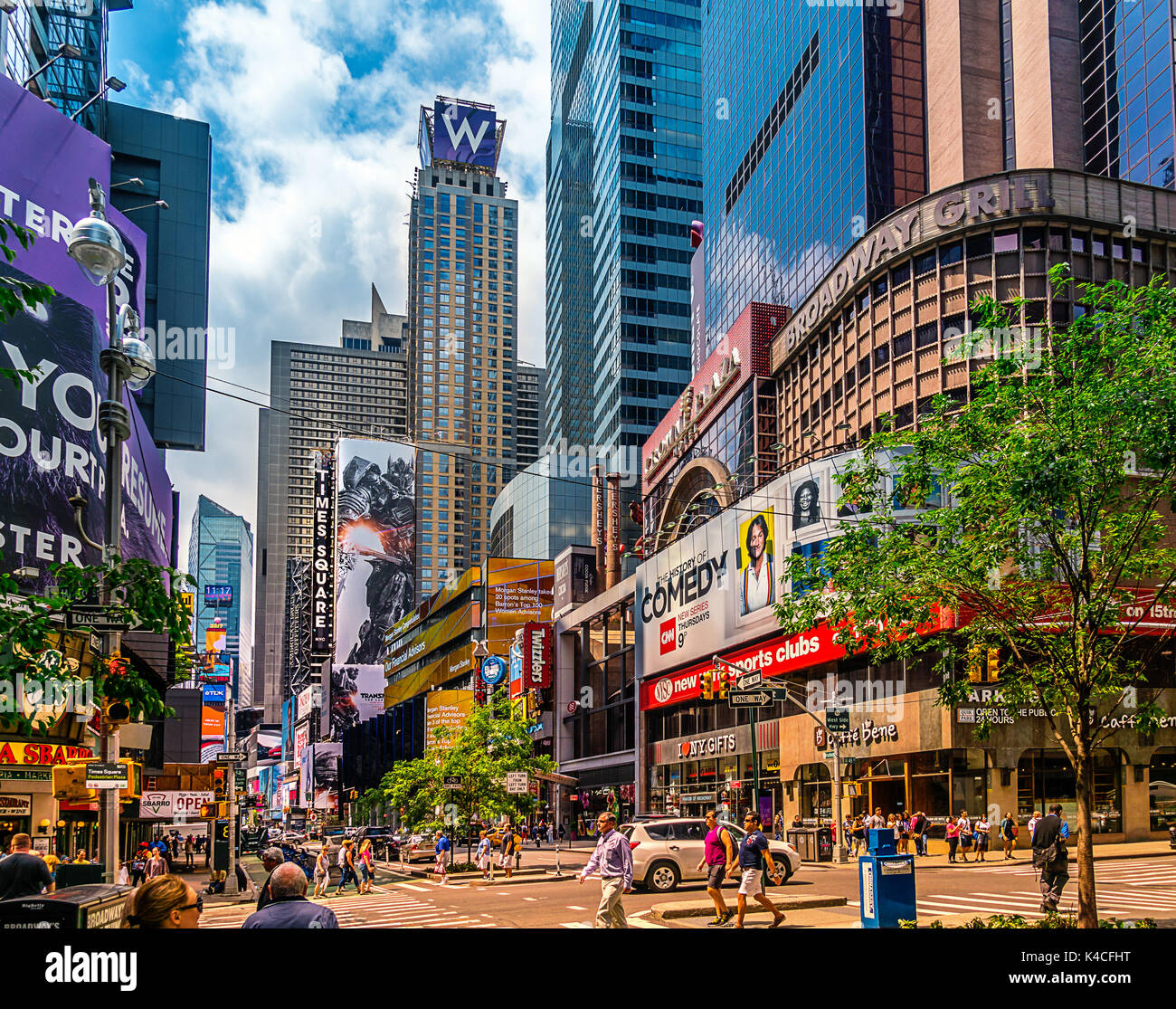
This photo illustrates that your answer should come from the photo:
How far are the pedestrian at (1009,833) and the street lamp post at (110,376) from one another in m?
28.1

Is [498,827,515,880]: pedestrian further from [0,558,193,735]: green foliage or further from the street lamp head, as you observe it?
the street lamp head

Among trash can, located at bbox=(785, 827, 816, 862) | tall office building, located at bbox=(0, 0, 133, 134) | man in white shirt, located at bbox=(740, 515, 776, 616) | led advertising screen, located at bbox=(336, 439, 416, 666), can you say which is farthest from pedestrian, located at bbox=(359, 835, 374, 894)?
led advertising screen, located at bbox=(336, 439, 416, 666)

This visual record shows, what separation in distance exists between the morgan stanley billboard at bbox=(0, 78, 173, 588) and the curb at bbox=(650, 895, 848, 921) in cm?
1957

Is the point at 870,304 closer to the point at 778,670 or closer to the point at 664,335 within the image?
the point at 778,670

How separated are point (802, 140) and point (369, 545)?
11011 cm

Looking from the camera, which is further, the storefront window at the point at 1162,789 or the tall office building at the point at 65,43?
the tall office building at the point at 65,43

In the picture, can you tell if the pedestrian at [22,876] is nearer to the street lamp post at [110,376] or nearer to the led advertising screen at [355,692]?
the street lamp post at [110,376]

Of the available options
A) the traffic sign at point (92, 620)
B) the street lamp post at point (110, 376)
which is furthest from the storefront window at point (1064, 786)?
the traffic sign at point (92, 620)

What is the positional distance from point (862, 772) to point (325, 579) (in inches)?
6251

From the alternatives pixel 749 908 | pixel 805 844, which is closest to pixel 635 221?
pixel 805 844

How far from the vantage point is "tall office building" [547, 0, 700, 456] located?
14538cm

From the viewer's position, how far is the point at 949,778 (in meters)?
40.7

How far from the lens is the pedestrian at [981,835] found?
35816mm
